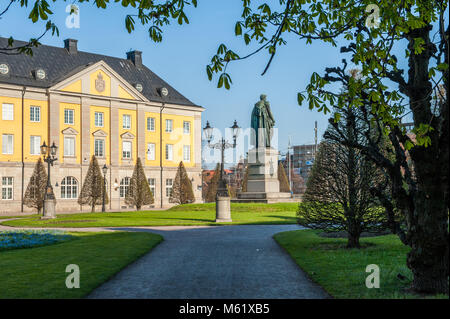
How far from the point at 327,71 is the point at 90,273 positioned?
6399mm

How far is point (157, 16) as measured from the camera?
7348 mm

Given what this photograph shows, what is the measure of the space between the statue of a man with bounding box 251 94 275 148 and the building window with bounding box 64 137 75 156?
23213mm

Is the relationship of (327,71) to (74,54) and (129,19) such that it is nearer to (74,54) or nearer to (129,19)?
(129,19)

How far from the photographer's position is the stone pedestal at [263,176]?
1468 inches

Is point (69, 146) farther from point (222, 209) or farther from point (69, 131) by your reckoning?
point (222, 209)

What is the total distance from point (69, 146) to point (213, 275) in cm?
4520

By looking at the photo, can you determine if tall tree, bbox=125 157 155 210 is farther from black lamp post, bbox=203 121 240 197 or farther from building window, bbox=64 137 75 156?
black lamp post, bbox=203 121 240 197

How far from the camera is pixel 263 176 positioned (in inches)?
1478

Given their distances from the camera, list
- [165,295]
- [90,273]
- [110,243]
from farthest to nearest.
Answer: [110,243], [90,273], [165,295]

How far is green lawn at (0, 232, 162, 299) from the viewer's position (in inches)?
349

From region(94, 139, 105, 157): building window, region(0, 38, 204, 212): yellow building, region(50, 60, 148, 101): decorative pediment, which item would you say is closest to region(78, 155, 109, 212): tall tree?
region(0, 38, 204, 212): yellow building

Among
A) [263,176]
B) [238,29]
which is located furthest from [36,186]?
[238,29]

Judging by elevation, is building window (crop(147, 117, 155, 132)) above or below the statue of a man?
above
